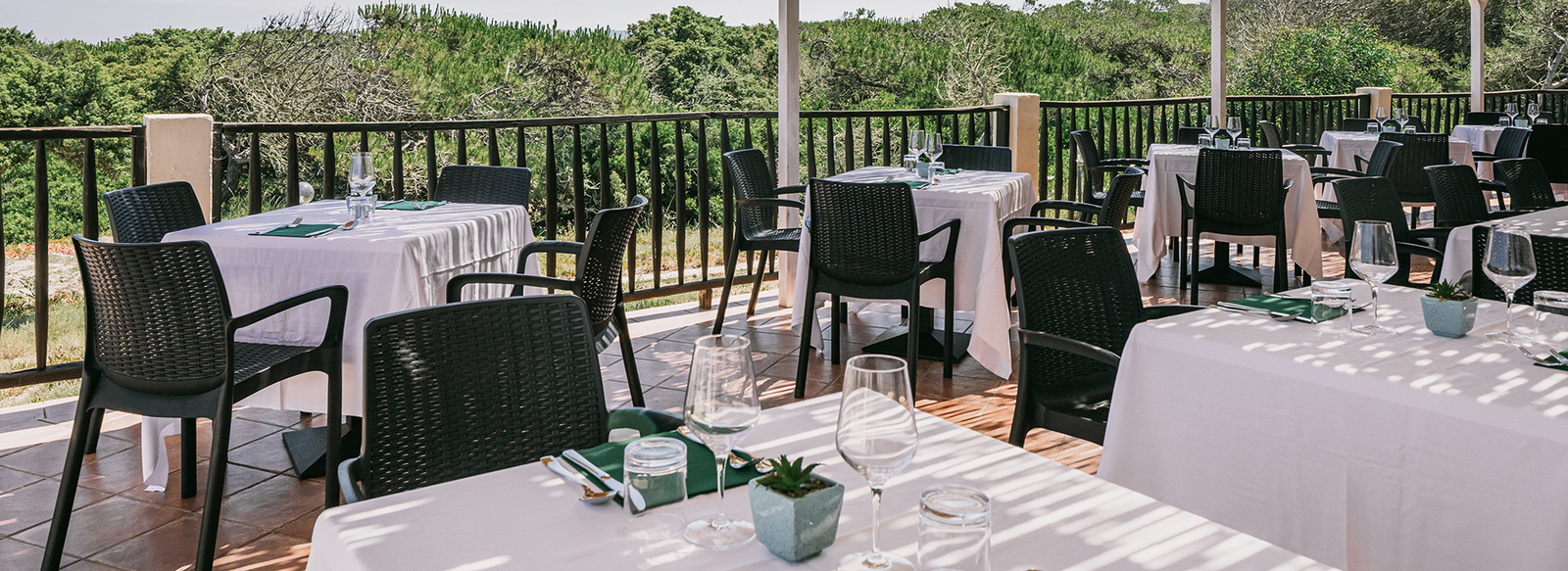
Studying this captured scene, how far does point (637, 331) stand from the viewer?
5.21 metres

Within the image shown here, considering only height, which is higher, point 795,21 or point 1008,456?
point 795,21

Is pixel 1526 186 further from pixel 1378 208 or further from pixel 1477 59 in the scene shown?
pixel 1477 59

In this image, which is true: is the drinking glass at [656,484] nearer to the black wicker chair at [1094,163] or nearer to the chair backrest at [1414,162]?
the black wicker chair at [1094,163]

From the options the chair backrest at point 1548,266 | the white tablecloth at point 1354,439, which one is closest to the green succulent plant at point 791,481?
the white tablecloth at point 1354,439

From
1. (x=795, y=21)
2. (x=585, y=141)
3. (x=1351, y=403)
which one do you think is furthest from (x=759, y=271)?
(x=585, y=141)

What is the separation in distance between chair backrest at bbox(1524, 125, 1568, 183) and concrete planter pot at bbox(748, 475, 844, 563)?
26.6ft

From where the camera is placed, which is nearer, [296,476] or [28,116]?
[296,476]

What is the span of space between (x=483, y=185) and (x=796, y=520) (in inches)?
134

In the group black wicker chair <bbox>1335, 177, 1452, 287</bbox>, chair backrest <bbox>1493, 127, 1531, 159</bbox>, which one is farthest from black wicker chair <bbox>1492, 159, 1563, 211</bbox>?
chair backrest <bbox>1493, 127, 1531, 159</bbox>

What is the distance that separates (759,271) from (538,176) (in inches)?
399

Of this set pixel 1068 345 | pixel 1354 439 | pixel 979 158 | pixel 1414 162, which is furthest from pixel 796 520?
pixel 1414 162

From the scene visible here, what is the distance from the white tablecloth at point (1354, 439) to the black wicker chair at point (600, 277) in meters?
1.58

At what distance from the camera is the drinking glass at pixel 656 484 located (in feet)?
4.18

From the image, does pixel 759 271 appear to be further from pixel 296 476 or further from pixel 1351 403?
pixel 1351 403
